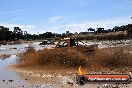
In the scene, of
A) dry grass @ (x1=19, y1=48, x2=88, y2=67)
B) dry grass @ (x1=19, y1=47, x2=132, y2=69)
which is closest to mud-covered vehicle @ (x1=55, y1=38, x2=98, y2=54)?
dry grass @ (x1=19, y1=47, x2=132, y2=69)

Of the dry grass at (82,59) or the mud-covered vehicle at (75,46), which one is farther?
the mud-covered vehicle at (75,46)

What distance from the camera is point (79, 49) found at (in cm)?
2717

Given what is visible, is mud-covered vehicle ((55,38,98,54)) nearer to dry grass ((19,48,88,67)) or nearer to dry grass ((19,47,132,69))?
dry grass ((19,47,132,69))

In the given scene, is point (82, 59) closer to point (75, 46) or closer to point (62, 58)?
point (62, 58)

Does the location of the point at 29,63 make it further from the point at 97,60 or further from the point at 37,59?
the point at 97,60

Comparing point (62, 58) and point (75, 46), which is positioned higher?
point (75, 46)

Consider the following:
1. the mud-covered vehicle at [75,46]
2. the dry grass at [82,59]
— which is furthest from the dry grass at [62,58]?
the mud-covered vehicle at [75,46]

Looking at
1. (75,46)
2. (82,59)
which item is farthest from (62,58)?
(75,46)

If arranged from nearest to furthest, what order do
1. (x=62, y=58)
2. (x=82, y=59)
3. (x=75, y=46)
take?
(x=82, y=59), (x=62, y=58), (x=75, y=46)

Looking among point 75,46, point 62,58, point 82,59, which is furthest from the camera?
point 75,46

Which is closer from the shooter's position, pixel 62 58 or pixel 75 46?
pixel 62 58

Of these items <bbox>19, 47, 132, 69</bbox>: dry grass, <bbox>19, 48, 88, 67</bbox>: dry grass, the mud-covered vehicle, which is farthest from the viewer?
the mud-covered vehicle

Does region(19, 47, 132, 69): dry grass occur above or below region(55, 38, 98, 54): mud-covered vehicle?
below

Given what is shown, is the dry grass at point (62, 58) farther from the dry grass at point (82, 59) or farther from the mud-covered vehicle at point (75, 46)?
the mud-covered vehicle at point (75, 46)
